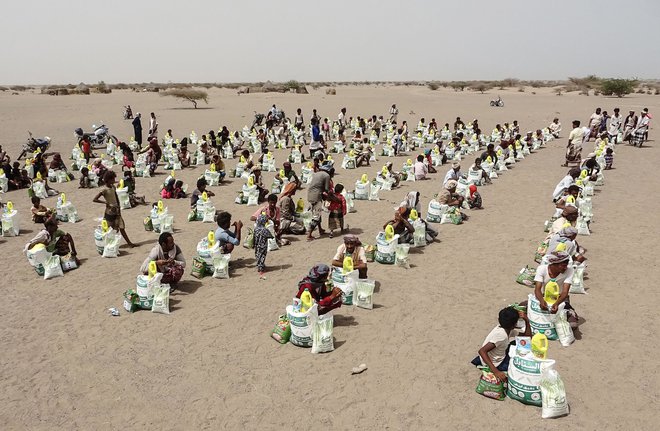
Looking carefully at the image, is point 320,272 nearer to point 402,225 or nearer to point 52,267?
point 402,225

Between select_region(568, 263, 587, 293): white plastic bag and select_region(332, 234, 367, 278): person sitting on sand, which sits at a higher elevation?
select_region(332, 234, 367, 278): person sitting on sand

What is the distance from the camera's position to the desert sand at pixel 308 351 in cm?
495

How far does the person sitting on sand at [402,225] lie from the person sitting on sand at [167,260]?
383cm

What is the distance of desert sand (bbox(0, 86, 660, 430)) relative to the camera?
16.2ft

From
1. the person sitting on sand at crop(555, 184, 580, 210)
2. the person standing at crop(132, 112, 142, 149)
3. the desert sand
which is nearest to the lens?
the desert sand

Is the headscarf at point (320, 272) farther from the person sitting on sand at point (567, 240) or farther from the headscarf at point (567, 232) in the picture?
the headscarf at point (567, 232)

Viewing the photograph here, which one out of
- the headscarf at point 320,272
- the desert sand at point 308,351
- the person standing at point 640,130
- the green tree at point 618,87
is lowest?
the desert sand at point 308,351

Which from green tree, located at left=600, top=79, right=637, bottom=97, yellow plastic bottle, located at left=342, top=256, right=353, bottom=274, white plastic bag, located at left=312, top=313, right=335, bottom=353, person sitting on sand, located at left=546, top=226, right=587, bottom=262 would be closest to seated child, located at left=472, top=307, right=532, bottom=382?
white plastic bag, located at left=312, top=313, right=335, bottom=353

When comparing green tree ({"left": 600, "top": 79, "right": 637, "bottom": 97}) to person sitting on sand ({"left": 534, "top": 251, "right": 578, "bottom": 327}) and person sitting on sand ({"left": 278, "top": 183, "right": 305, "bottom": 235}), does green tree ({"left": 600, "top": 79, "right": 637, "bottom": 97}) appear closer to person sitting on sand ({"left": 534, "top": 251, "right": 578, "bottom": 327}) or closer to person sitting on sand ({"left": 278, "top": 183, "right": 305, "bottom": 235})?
person sitting on sand ({"left": 278, "top": 183, "right": 305, "bottom": 235})

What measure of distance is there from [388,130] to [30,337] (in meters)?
20.1

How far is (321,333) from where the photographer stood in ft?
19.6

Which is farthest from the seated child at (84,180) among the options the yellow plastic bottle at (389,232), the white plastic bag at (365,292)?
the white plastic bag at (365,292)

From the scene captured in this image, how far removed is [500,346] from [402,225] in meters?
4.10

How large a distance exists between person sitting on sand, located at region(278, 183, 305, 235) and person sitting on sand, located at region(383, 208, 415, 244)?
2.34m
